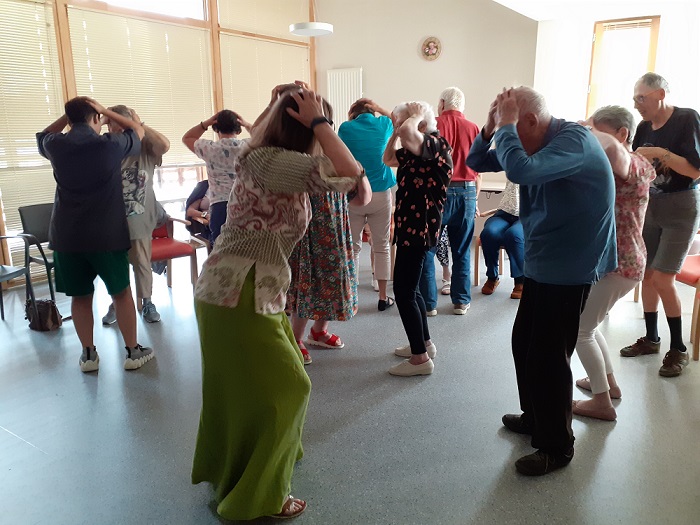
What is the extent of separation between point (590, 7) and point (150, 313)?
4622 mm

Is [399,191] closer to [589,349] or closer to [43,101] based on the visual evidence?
[589,349]

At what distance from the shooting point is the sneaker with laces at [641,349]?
322 cm

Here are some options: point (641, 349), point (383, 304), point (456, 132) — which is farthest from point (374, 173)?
point (641, 349)

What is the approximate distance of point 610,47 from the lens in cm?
528

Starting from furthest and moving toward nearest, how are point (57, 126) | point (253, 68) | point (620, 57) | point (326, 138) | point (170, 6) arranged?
point (253, 68) < point (170, 6) < point (620, 57) < point (57, 126) < point (326, 138)

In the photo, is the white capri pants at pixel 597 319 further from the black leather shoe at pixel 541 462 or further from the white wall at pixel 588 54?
the white wall at pixel 588 54

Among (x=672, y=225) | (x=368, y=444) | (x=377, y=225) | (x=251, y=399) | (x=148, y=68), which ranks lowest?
(x=368, y=444)

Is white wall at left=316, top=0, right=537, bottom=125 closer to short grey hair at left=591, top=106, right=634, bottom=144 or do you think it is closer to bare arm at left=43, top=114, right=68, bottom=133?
short grey hair at left=591, top=106, right=634, bottom=144

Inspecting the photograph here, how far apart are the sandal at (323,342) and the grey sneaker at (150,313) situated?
121 cm

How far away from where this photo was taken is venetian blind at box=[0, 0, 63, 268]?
187 inches

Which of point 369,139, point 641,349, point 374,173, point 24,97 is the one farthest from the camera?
point 24,97

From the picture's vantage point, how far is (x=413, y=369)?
3006 millimetres

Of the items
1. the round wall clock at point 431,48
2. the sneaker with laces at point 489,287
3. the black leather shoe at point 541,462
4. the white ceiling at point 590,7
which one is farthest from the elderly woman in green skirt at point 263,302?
the round wall clock at point 431,48

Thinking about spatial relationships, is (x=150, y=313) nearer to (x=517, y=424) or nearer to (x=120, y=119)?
(x=120, y=119)
